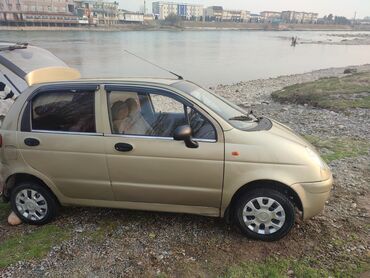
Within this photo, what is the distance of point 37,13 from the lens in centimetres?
10725

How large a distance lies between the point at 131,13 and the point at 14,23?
52447 millimetres

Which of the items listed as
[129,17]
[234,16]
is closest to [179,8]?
[234,16]

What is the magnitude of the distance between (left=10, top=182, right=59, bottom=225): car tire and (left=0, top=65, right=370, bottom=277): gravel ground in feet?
0.47

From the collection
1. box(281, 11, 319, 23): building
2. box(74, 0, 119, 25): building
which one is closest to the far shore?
box(74, 0, 119, 25): building

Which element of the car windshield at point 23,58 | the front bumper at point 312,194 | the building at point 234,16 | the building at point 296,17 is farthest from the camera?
the building at point 296,17

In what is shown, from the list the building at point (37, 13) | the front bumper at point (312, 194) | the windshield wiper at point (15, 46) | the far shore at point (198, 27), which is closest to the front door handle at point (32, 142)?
the front bumper at point (312, 194)

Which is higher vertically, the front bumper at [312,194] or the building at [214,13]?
the front bumper at [312,194]

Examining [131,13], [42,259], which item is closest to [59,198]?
[42,259]

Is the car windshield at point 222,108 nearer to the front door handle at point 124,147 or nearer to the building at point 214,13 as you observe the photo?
the front door handle at point 124,147

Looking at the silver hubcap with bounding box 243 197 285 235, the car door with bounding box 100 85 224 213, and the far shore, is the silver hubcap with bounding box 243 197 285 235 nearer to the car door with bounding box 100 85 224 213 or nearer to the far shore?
the car door with bounding box 100 85 224 213

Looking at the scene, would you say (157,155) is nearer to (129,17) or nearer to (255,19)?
(129,17)

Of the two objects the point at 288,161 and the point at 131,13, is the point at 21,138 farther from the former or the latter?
the point at 131,13

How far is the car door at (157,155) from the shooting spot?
152 inches

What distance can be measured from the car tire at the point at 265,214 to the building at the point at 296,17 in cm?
20021
